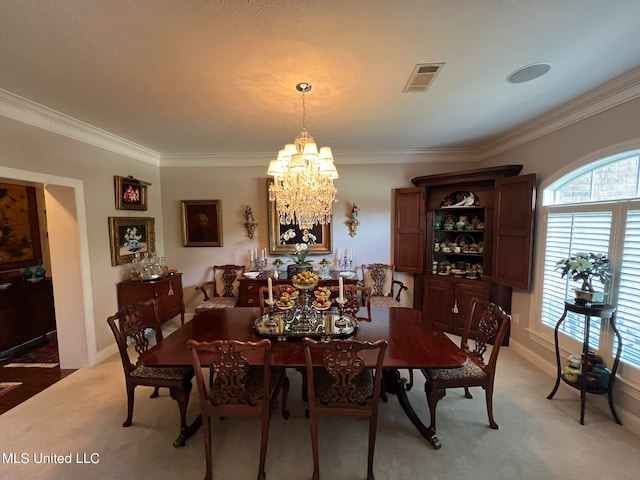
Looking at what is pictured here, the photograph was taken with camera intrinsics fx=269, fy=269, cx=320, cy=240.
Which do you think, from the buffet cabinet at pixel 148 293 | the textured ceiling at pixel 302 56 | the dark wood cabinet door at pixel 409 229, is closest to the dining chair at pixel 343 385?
the textured ceiling at pixel 302 56

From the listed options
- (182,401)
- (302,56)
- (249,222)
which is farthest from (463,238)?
(182,401)

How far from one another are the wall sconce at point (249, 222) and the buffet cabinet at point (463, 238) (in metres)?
2.33

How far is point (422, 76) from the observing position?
6.79 ft

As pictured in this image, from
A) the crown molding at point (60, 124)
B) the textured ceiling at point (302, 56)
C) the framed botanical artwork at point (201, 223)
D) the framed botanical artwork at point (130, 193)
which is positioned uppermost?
the textured ceiling at point (302, 56)

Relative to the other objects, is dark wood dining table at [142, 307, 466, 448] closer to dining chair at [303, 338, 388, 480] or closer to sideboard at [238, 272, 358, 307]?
dining chair at [303, 338, 388, 480]

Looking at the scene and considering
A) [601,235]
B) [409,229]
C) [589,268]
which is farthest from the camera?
[409,229]

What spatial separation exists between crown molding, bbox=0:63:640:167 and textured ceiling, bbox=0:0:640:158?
0.39ft

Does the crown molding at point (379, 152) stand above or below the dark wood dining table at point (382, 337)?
above

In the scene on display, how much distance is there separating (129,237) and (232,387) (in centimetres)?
302

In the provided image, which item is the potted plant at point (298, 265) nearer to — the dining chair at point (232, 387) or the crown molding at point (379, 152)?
the crown molding at point (379, 152)

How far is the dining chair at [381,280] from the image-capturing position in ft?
14.2

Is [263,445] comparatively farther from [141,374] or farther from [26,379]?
[26,379]

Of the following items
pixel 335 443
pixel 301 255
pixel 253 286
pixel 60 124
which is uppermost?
pixel 60 124

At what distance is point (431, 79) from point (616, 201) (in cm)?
187
